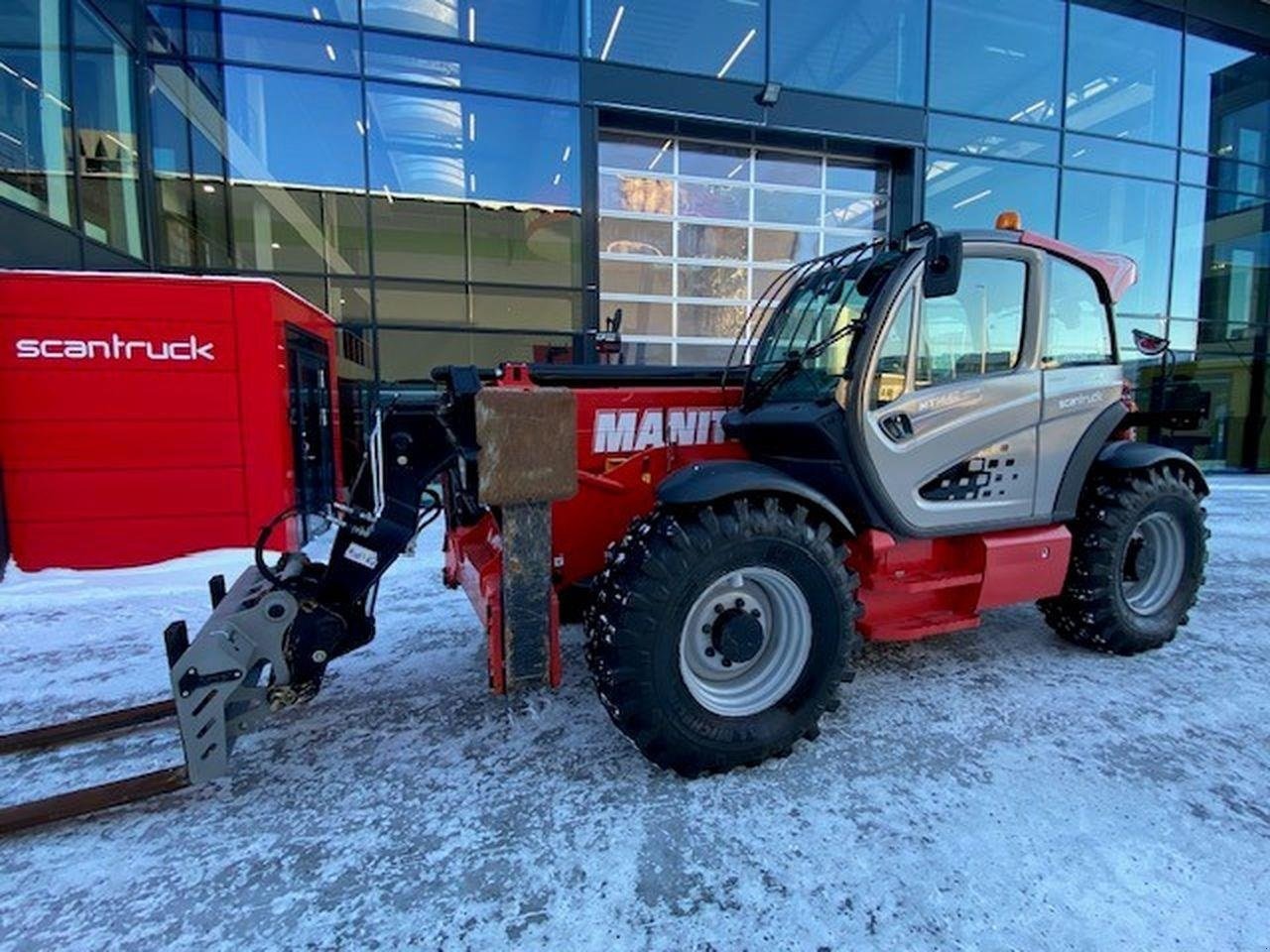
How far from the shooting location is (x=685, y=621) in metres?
2.62

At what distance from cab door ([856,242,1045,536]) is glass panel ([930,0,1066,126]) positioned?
1039 centimetres

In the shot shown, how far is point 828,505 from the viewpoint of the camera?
9.63ft

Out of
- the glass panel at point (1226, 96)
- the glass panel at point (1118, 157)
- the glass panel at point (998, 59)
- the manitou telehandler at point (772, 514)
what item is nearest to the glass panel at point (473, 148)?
the glass panel at point (998, 59)

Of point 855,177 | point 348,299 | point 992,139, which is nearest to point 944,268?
point 348,299

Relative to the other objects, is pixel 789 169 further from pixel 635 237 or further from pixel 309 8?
pixel 309 8

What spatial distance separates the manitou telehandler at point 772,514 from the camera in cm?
257

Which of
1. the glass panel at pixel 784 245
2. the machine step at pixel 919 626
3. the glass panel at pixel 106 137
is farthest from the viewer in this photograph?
the glass panel at pixel 784 245

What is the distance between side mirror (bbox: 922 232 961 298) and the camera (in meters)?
2.87

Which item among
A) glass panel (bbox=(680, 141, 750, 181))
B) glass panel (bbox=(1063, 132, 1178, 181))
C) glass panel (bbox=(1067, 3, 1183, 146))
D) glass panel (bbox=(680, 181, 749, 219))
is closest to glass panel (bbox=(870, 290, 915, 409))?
glass panel (bbox=(680, 181, 749, 219))

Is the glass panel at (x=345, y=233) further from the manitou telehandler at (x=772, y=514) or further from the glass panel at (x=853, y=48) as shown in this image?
the manitou telehandler at (x=772, y=514)

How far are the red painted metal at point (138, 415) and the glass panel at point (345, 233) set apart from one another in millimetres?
3532

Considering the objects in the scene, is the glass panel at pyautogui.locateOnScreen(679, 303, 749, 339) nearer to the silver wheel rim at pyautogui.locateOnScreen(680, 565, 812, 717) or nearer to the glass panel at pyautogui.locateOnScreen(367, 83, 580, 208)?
the glass panel at pyautogui.locateOnScreen(367, 83, 580, 208)

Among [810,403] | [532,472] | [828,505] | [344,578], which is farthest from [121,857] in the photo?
[810,403]

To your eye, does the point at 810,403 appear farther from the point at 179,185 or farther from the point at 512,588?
the point at 179,185
